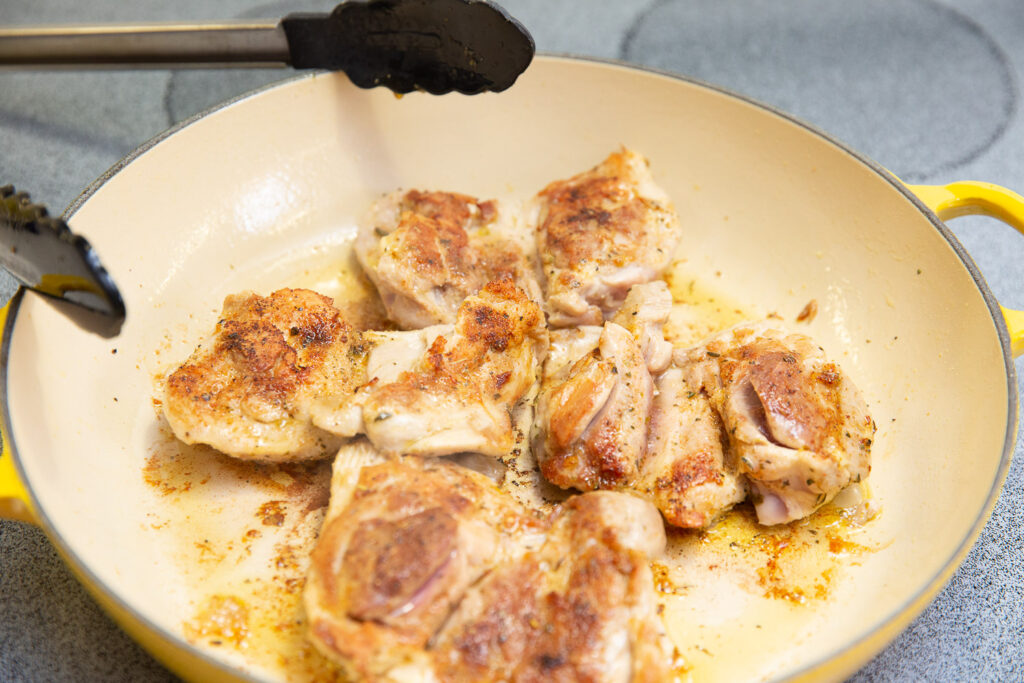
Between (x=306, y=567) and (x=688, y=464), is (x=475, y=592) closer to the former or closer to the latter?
(x=306, y=567)

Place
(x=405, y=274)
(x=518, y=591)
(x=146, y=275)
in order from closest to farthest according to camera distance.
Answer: (x=518, y=591), (x=405, y=274), (x=146, y=275)

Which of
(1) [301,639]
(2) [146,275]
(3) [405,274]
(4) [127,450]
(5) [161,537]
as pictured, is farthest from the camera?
(2) [146,275]

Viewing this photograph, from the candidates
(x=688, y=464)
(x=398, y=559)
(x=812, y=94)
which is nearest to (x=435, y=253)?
(x=688, y=464)

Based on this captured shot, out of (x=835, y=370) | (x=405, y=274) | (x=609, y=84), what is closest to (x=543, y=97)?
(x=609, y=84)

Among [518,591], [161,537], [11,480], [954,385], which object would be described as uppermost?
[954,385]

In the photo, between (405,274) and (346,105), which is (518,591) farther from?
(346,105)

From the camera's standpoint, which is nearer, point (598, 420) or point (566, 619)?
point (566, 619)

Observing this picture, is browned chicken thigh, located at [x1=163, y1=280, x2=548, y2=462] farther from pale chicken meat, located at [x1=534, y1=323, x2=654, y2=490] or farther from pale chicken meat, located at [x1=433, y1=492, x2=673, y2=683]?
pale chicken meat, located at [x1=433, y1=492, x2=673, y2=683]
